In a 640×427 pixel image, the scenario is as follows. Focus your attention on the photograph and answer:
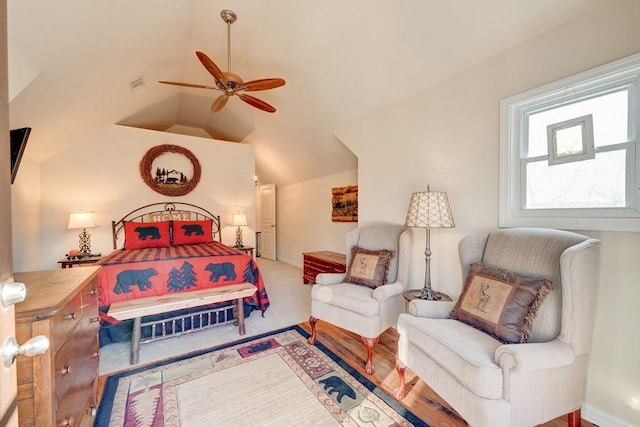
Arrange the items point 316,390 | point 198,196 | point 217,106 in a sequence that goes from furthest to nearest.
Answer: point 198,196, point 217,106, point 316,390

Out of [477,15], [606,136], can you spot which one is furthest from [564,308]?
[477,15]

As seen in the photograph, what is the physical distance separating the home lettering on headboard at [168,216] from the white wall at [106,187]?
0.80 feet

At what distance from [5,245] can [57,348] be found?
0.64m

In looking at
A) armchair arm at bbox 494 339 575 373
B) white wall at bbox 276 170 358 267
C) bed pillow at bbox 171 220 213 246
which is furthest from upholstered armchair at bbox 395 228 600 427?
bed pillow at bbox 171 220 213 246

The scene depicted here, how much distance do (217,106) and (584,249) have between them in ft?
11.6

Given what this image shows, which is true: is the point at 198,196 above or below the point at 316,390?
above

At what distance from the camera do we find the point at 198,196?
4953 mm

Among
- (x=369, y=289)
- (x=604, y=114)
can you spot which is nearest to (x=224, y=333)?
(x=369, y=289)

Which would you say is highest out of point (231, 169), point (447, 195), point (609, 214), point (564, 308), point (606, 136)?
point (231, 169)

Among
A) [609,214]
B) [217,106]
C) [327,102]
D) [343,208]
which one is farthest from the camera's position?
[343,208]

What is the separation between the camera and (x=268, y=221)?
7.07 meters

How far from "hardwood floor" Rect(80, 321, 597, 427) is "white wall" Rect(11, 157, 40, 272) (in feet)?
7.76

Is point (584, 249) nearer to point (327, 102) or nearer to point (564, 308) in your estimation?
point (564, 308)

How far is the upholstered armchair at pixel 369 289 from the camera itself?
7.09 feet
